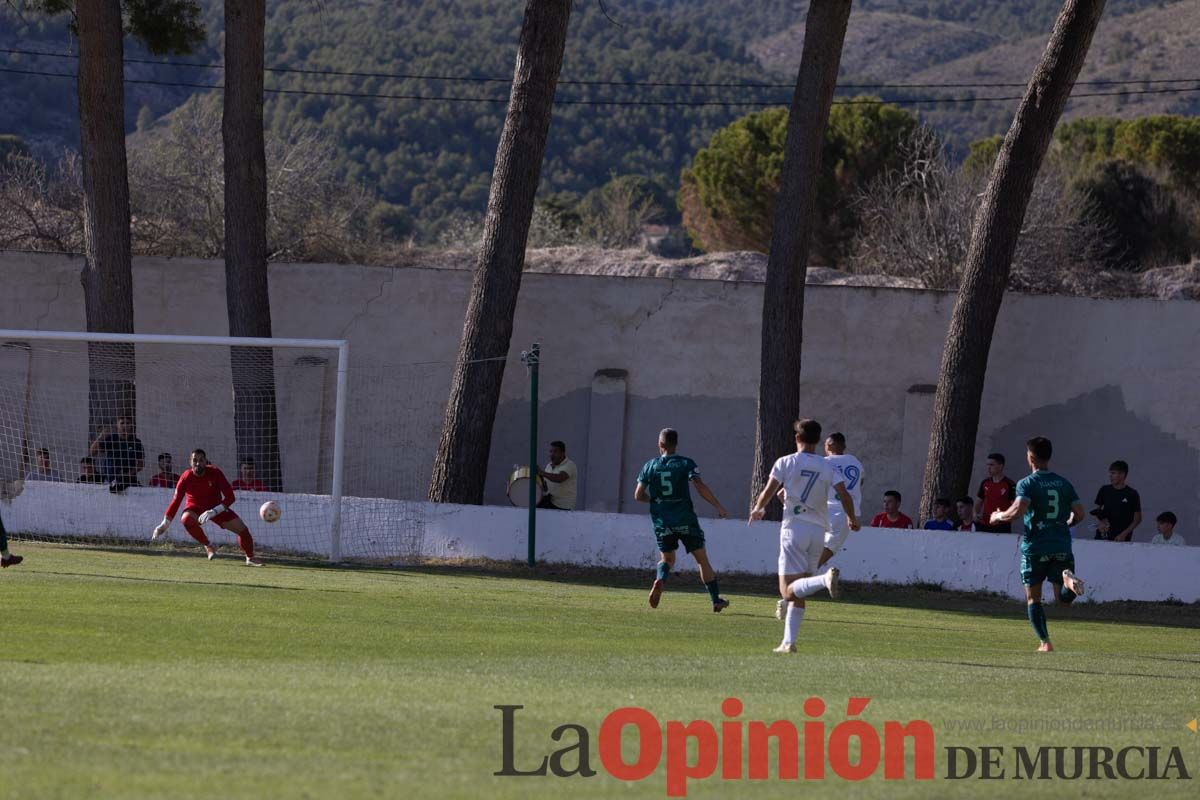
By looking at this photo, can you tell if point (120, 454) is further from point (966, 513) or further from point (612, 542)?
point (966, 513)

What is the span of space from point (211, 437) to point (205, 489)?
22.4ft

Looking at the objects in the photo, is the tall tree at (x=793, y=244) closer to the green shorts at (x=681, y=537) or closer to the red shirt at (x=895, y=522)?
the red shirt at (x=895, y=522)

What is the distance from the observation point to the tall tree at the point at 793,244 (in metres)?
23.0

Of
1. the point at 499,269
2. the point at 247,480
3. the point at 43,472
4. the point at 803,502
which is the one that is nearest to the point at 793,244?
the point at 499,269

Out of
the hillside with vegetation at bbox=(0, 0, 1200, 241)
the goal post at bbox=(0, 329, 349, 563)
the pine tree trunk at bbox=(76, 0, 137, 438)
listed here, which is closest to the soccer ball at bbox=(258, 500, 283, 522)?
the goal post at bbox=(0, 329, 349, 563)

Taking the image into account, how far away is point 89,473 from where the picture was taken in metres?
22.3

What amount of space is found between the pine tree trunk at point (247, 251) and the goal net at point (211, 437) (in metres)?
0.04

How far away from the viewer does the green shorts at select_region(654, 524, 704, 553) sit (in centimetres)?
1518

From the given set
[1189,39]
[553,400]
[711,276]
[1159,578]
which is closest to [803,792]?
[1159,578]

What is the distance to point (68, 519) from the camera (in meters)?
21.9

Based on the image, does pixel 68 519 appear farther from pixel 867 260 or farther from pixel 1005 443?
pixel 867 260

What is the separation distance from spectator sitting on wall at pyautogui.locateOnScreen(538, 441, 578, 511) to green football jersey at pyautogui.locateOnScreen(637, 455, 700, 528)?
678 centimetres

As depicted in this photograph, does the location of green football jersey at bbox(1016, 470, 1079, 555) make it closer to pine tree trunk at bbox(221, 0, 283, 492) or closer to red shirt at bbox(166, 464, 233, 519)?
red shirt at bbox(166, 464, 233, 519)

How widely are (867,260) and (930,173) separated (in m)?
4.13
